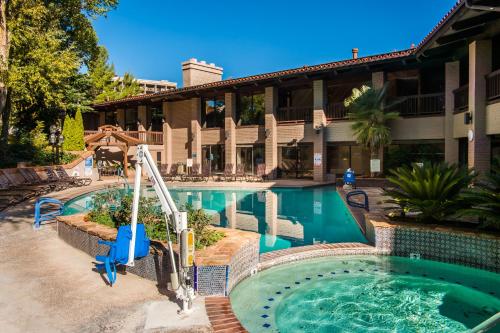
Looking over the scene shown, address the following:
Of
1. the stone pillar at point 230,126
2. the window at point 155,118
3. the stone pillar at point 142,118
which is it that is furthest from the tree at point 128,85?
the stone pillar at point 230,126

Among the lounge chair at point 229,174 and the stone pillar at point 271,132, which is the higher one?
the stone pillar at point 271,132

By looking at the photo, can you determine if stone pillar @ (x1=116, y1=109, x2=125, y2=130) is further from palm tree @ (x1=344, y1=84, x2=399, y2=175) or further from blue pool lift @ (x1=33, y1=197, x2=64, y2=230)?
palm tree @ (x1=344, y1=84, x2=399, y2=175)

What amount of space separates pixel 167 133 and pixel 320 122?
14.7 m

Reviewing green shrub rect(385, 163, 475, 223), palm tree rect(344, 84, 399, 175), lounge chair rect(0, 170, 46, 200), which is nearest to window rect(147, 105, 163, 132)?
lounge chair rect(0, 170, 46, 200)

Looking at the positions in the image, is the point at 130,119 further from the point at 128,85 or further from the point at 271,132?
the point at 271,132

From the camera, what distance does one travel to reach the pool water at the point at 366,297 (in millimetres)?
4988

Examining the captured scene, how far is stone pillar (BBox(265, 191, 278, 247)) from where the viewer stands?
32.5 feet

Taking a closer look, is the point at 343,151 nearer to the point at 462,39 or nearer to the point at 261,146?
the point at 261,146

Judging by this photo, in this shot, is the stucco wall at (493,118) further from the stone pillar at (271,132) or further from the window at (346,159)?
the stone pillar at (271,132)

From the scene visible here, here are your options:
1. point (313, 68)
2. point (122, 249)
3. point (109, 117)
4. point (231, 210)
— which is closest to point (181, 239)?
point (122, 249)

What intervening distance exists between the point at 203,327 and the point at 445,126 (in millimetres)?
17990

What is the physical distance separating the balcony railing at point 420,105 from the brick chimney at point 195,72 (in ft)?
62.0

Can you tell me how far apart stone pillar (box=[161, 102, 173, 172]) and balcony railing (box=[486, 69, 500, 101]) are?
2461 cm

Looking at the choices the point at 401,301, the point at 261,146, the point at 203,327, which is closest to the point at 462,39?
the point at 401,301
